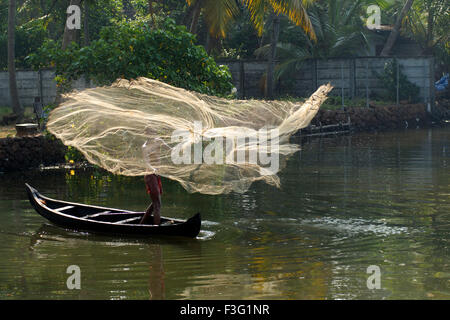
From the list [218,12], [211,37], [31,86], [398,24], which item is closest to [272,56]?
[211,37]

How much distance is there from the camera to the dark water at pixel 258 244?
410 inches

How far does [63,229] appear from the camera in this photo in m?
14.8

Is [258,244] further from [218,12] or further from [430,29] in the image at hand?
[430,29]

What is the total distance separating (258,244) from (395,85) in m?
24.1

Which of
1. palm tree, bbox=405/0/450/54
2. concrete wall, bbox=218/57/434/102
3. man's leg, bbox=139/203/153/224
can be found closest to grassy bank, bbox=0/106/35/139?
concrete wall, bbox=218/57/434/102

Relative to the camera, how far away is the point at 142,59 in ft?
70.4

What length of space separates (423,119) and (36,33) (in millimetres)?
17238

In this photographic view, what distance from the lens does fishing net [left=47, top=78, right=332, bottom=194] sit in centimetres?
1278

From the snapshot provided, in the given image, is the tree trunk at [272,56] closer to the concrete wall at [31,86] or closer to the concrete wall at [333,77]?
the concrete wall at [333,77]

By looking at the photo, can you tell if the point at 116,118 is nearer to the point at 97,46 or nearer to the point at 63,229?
the point at 63,229

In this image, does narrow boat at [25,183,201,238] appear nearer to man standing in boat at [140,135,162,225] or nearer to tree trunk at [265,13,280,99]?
man standing in boat at [140,135,162,225]

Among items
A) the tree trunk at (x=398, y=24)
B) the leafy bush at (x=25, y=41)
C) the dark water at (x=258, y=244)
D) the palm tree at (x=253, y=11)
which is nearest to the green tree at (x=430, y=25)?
the tree trunk at (x=398, y=24)

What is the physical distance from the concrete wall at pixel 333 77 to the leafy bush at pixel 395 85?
215 mm

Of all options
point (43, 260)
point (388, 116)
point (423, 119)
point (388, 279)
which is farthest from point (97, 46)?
point (423, 119)
